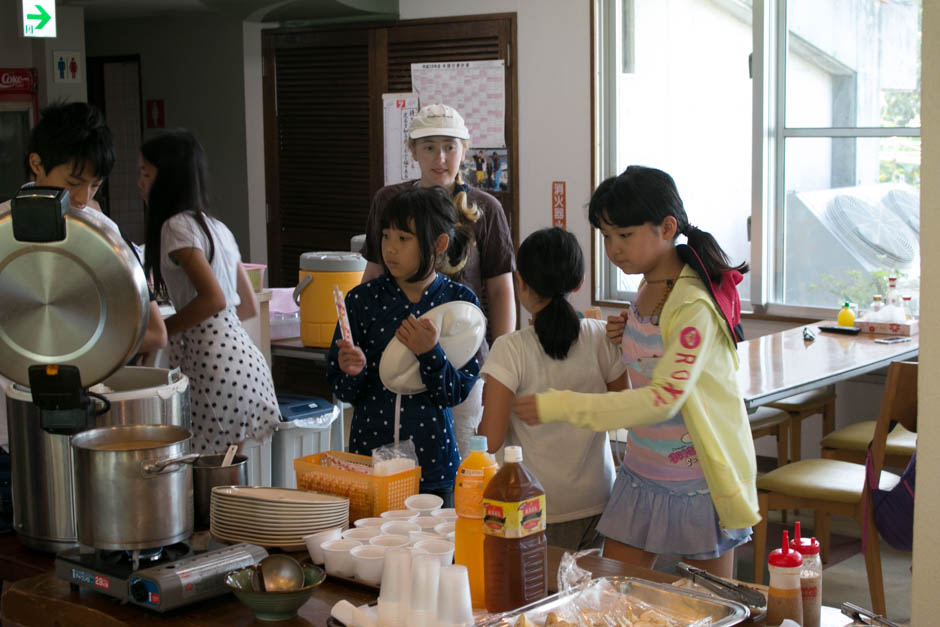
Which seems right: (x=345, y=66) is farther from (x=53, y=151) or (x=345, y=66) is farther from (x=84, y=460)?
(x=84, y=460)

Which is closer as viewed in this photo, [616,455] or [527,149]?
[616,455]

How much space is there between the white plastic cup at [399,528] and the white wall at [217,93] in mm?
4860

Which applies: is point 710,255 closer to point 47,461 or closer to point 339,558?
point 339,558

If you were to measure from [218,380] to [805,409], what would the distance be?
2541mm

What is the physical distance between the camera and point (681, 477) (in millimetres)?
2088

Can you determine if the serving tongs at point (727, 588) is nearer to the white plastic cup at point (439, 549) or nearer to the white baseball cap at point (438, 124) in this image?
the white plastic cup at point (439, 549)

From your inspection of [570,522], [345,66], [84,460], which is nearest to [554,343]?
[570,522]

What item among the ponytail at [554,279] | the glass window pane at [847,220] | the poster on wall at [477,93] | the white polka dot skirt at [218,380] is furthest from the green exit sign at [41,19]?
the ponytail at [554,279]

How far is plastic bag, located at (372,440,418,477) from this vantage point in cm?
191

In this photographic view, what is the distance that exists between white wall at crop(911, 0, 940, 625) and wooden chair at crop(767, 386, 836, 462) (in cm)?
254

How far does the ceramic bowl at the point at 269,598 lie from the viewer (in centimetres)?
152

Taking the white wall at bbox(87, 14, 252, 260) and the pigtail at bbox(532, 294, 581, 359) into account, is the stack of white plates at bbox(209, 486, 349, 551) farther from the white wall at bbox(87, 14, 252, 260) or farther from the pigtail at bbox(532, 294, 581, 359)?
the white wall at bbox(87, 14, 252, 260)

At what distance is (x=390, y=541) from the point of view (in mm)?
1695

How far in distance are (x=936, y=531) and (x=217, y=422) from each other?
67.7 inches
